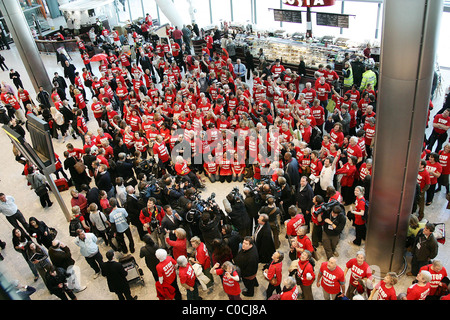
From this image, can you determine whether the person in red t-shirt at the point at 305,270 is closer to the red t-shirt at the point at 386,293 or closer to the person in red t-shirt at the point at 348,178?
the red t-shirt at the point at 386,293

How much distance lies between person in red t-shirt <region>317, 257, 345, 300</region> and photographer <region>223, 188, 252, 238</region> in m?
1.81

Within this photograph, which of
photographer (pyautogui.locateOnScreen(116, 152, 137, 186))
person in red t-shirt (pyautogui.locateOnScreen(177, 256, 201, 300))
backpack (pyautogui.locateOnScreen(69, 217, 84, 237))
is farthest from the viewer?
photographer (pyautogui.locateOnScreen(116, 152, 137, 186))

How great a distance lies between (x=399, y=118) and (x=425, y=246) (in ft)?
7.31

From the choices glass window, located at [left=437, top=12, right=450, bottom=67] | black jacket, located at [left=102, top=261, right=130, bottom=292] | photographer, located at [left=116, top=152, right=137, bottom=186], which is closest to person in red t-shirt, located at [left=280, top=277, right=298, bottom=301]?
black jacket, located at [left=102, top=261, right=130, bottom=292]

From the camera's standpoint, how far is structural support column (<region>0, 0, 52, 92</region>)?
13586 mm

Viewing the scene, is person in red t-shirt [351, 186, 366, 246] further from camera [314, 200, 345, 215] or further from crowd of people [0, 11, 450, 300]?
camera [314, 200, 345, 215]

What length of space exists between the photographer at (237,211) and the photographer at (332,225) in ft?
4.61

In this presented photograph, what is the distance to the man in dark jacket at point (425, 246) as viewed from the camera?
5867mm

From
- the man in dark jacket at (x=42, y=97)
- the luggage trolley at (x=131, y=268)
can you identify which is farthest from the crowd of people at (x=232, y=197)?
the man in dark jacket at (x=42, y=97)

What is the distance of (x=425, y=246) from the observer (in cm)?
599

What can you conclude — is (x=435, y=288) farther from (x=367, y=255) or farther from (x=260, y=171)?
(x=260, y=171)

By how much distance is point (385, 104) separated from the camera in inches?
205

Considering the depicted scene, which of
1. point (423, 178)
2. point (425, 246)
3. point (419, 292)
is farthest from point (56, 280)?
point (423, 178)

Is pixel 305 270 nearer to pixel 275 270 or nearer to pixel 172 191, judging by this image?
pixel 275 270
